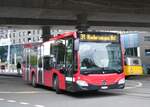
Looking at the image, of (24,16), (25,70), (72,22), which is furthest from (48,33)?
(25,70)

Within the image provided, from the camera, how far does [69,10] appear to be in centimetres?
3609

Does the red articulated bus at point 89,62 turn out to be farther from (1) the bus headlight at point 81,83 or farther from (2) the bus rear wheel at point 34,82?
(2) the bus rear wheel at point 34,82

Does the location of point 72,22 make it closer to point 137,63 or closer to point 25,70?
point 137,63

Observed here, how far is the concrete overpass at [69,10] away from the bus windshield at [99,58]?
1496 centimetres

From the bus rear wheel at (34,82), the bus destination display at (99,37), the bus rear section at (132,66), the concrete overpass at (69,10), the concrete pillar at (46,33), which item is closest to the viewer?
the bus destination display at (99,37)

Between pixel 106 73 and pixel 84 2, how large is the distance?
17273mm

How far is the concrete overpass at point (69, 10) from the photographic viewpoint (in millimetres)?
34328

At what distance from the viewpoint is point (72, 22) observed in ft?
151

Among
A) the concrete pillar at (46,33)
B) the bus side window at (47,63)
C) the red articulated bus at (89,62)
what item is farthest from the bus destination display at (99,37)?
the concrete pillar at (46,33)

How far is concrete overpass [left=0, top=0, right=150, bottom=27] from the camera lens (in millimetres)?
34328

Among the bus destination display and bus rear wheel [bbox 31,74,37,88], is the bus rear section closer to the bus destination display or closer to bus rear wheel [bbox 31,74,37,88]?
bus rear wheel [bbox 31,74,37,88]

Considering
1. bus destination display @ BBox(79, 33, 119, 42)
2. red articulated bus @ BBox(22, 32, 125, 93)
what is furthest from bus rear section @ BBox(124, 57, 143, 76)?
bus destination display @ BBox(79, 33, 119, 42)

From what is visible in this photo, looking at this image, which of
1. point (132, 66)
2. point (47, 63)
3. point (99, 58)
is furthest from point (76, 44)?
point (132, 66)

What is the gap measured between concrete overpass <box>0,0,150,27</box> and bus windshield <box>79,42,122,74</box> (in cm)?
1496
